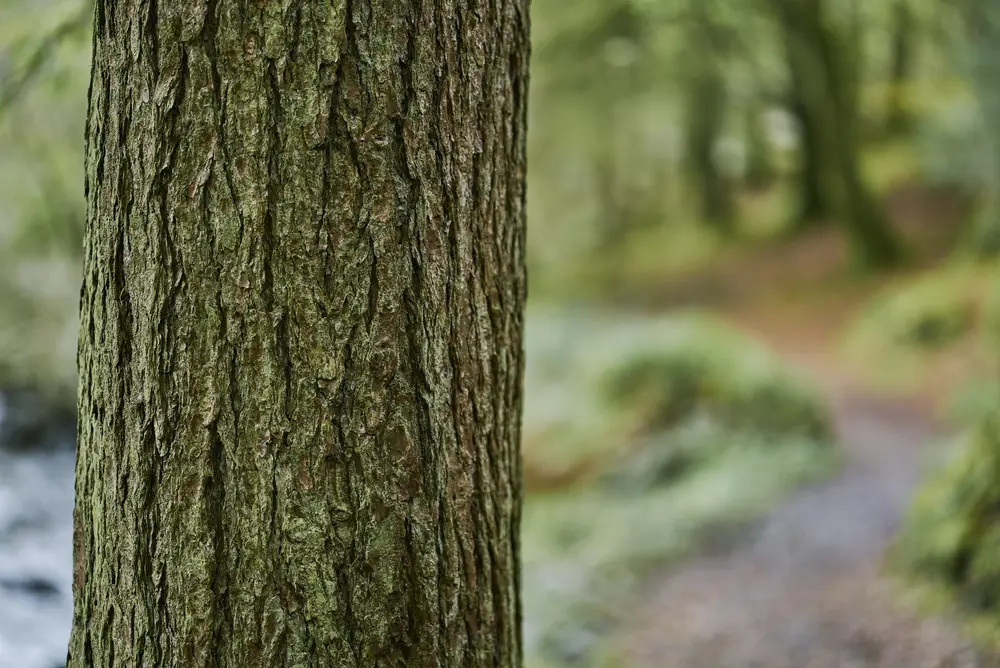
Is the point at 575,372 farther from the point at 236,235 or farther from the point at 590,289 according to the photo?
the point at 236,235

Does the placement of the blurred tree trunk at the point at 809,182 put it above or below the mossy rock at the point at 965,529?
above

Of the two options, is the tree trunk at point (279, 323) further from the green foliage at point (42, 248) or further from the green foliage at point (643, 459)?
the green foliage at point (643, 459)

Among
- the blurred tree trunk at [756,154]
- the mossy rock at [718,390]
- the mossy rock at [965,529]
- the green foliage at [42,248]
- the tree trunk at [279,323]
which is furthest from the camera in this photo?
the blurred tree trunk at [756,154]

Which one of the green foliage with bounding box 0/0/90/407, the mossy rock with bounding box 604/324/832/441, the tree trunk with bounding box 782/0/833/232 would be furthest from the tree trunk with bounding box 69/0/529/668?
the tree trunk with bounding box 782/0/833/232

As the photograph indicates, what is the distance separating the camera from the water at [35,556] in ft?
7.86

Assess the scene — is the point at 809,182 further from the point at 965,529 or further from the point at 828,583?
the point at 965,529

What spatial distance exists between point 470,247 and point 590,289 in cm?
1584

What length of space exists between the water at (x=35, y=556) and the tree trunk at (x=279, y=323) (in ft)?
2.98

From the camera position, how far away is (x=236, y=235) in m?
1.52

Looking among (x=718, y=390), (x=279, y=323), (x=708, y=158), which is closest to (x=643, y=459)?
(x=718, y=390)

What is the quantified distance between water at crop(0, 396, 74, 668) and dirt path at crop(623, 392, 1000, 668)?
2.74 meters

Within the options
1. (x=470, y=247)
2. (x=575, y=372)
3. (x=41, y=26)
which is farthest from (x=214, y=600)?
(x=575, y=372)

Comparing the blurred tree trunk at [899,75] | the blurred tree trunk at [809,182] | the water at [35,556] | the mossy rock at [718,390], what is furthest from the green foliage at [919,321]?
the water at [35,556]

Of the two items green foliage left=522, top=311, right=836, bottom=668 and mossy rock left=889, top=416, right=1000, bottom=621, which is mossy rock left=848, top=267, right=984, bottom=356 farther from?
mossy rock left=889, top=416, right=1000, bottom=621
